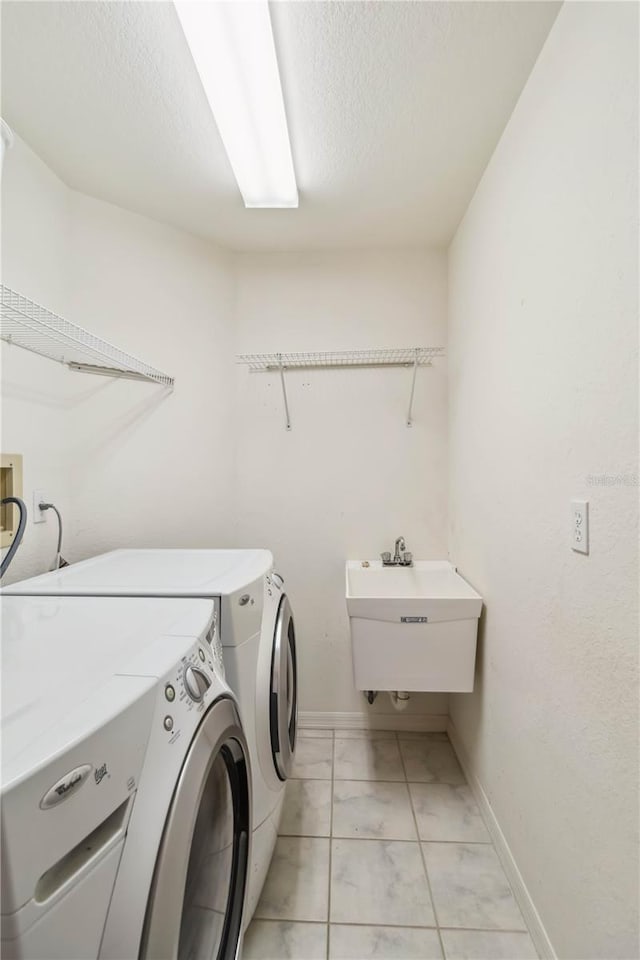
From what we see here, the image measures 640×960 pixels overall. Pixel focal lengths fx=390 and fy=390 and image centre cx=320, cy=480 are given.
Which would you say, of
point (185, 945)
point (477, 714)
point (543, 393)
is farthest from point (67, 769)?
point (477, 714)

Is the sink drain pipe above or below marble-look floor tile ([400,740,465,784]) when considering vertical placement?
above

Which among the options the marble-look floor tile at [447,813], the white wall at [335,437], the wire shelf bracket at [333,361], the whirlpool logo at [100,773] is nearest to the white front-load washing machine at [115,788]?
the whirlpool logo at [100,773]

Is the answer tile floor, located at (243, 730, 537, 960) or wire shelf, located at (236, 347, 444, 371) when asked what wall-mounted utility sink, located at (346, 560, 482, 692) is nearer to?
tile floor, located at (243, 730, 537, 960)

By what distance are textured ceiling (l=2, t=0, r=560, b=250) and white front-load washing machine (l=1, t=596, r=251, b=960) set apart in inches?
59.9

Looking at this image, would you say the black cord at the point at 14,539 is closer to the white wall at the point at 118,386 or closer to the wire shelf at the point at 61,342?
the white wall at the point at 118,386

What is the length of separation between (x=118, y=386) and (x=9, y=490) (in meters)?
0.64

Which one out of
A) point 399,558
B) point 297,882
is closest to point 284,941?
point 297,882

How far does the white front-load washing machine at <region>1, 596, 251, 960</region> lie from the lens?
0.41 m

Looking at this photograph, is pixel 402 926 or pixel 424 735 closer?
pixel 402 926

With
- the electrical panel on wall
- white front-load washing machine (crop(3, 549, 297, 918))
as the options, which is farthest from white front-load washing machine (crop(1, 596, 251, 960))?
the electrical panel on wall

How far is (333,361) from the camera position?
2062 millimetres

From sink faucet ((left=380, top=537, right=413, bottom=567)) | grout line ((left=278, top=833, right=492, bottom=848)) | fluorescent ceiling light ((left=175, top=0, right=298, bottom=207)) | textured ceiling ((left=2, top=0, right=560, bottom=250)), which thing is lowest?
grout line ((left=278, top=833, right=492, bottom=848))

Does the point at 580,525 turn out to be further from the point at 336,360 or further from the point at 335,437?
the point at 336,360

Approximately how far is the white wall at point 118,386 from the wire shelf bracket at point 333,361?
0.57 feet
